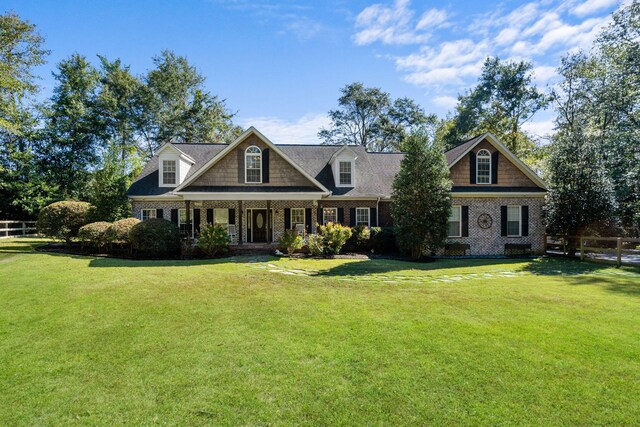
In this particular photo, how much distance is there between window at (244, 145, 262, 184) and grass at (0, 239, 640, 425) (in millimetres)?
9652

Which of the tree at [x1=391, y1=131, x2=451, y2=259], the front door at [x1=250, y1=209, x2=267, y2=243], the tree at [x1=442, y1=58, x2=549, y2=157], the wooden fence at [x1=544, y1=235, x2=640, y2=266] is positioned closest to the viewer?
the wooden fence at [x1=544, y1=235, x2=640, y2=266]

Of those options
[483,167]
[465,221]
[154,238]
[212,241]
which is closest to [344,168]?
[465,221]

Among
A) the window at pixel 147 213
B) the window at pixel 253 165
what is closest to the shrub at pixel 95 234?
the window at pixel 147 213

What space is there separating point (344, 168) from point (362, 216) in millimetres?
3053

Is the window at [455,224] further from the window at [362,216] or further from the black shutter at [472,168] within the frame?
the window at [362,216]

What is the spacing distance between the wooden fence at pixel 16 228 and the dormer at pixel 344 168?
21907mm

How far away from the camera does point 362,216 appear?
19.2 metres

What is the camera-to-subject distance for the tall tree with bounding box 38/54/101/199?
1188 inches

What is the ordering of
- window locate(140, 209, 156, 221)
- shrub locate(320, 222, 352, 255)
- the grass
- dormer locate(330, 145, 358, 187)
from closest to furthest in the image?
the grass → shrub locate(320, 222, 352, 255) → window locate(140, 209, 156, 221) → dormer locate(330, 145, 358, 187)

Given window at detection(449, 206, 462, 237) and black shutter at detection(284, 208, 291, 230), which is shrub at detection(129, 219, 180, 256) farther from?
window at detection(449, 206, 462, 237)

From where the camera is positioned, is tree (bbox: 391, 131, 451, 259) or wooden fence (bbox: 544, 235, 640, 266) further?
tree (bbox: 391, 131, 451, 259)

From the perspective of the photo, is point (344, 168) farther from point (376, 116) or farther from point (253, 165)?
point (376, 116)

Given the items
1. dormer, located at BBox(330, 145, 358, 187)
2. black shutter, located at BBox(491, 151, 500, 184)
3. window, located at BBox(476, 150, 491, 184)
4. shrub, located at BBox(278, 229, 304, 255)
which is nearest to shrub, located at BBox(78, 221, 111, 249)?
shrub, located at BBox(278, 229, 304, 255)

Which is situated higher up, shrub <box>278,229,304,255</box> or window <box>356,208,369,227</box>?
window <box>356,208,369,227</box>
